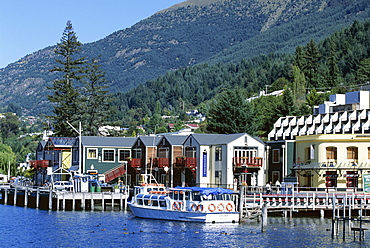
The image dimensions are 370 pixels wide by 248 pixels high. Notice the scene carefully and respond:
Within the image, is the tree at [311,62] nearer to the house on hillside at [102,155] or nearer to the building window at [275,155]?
the house on hillside at [102,155]

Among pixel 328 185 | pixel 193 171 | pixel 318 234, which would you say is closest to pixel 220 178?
pixel 193 171

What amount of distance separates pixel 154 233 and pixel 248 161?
29.5 metres

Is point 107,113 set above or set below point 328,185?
above

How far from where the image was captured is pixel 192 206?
6300 centimetres

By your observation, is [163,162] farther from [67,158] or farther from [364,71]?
[364,71]

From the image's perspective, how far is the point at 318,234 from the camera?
57094 millimetres

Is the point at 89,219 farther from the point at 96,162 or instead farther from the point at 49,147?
the point at 49,147

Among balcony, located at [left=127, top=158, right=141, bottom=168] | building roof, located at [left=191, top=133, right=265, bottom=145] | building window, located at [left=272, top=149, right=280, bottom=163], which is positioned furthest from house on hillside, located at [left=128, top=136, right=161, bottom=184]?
building window, located at [left=272, top=149, right=280, bottom=163]

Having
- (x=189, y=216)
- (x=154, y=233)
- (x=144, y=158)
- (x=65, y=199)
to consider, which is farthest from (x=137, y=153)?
(x=154, y=233)

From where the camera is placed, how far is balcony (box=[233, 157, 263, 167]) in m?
84.1

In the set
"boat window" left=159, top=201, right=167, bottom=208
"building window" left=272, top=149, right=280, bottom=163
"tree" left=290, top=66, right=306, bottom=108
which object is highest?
"tree" left=290, top=66, right=306, bottom=108

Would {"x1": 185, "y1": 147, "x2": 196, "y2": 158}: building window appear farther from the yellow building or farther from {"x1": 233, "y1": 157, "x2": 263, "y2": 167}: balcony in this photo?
the yellow building

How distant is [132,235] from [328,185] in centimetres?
3089

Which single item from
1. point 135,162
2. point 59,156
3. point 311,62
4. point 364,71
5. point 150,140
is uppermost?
point 311,62
